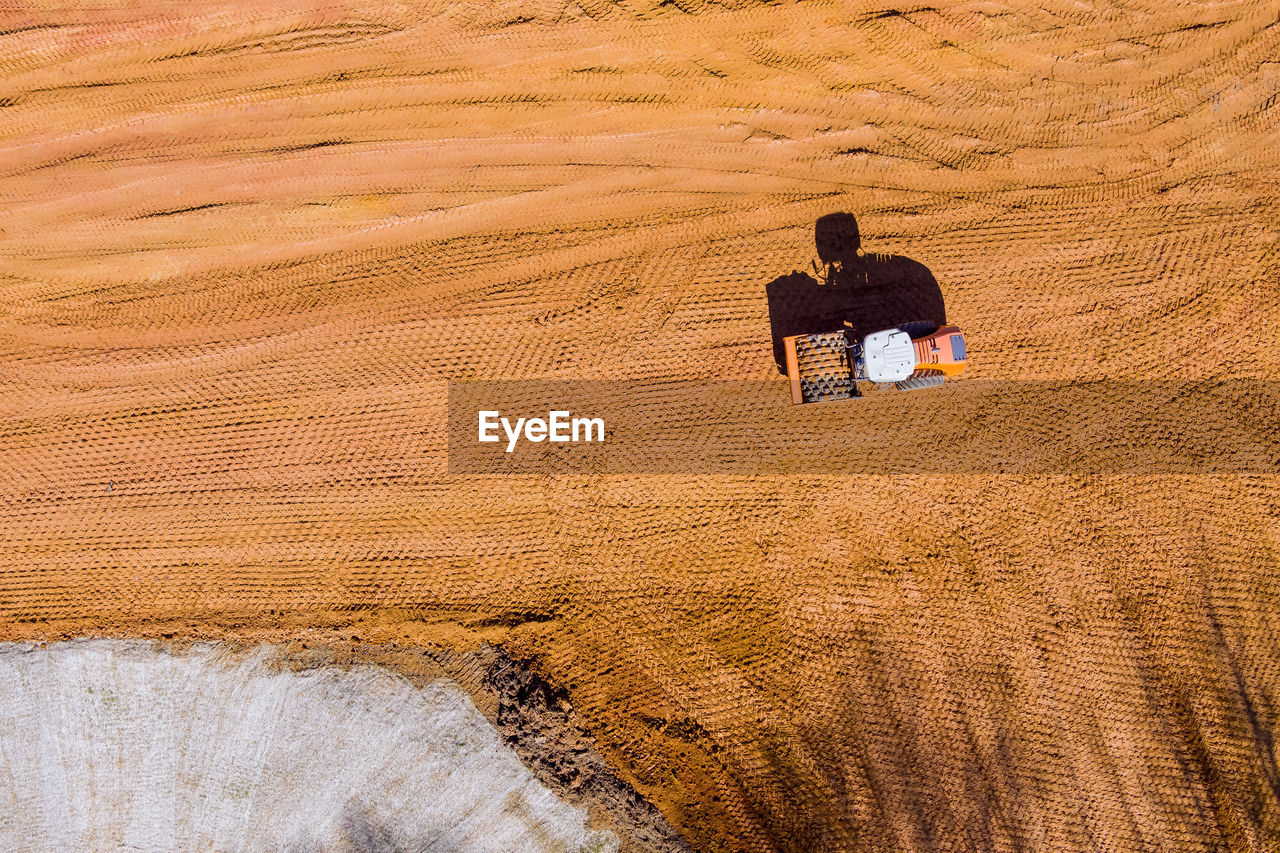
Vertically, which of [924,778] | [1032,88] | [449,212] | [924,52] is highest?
[924,52]

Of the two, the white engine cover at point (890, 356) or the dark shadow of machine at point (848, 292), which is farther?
the dark shadow of machine at point (848, 292)

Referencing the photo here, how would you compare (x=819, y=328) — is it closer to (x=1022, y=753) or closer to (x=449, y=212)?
(x=449, y=212)

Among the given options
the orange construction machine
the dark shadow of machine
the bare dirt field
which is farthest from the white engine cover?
the bare dirt field

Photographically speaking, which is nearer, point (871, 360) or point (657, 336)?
point (871, 360)

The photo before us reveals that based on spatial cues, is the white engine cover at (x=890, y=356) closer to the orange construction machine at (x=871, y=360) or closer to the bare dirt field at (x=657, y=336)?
the orange construction machine at (x=871, y=360)

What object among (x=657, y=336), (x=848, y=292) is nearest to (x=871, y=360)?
(x=848, y=292)

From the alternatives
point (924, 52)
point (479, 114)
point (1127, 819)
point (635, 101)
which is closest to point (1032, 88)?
point (924, 52)

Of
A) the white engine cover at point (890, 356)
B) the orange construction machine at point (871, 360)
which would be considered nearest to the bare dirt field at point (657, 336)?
the orange construction machine at point (871, 360)

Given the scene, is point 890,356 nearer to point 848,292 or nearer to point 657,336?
point 848,292
